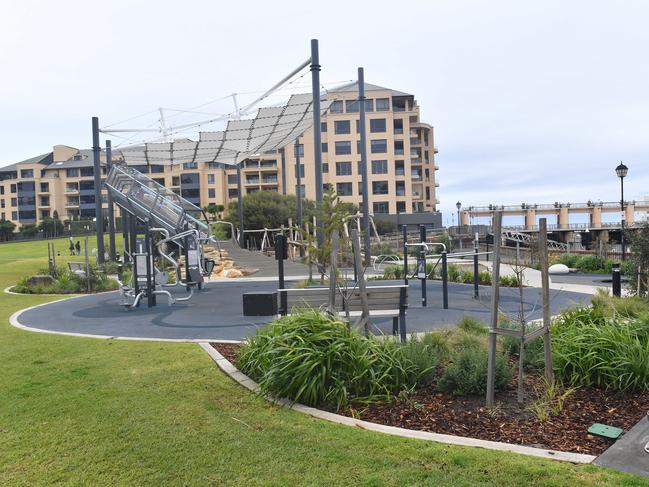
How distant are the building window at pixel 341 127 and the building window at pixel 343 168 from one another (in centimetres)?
383

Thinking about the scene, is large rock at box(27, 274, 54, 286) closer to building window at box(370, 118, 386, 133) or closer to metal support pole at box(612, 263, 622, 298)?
metal support pole at box(612, 263, 622, 298)

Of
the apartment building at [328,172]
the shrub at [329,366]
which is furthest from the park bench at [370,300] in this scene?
the apartment building at [328,172]

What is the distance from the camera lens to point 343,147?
222ft

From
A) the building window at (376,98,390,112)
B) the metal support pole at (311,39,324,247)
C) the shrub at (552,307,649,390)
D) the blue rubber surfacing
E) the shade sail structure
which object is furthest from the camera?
the building window at (376,98,390,112)

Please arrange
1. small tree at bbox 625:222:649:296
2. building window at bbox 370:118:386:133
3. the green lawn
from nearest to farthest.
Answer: the green lawn, small tree at bbox 625:222:649:296, building window at bbox 370:118:386:133

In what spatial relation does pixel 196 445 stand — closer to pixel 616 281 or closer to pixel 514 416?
pixel 514 416

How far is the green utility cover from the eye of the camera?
440 centimetres

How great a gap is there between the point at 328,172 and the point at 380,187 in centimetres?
685

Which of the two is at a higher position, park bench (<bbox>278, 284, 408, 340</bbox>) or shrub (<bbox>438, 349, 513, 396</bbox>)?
park bench (<bbox>278, 284, 408, 340</bbox>)

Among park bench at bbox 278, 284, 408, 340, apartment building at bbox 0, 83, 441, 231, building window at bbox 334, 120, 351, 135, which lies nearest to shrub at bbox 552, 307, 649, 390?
park bench at bbox 278, 284, 408, 340

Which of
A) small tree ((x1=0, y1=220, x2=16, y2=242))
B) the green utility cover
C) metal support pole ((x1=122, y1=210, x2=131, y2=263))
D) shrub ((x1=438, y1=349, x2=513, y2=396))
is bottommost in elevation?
the green utility cover

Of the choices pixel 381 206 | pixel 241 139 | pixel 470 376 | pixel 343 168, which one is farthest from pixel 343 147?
pixel 470 376

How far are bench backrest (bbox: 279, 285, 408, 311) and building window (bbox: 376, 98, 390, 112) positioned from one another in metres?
63.4

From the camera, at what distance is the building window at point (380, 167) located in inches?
2680
